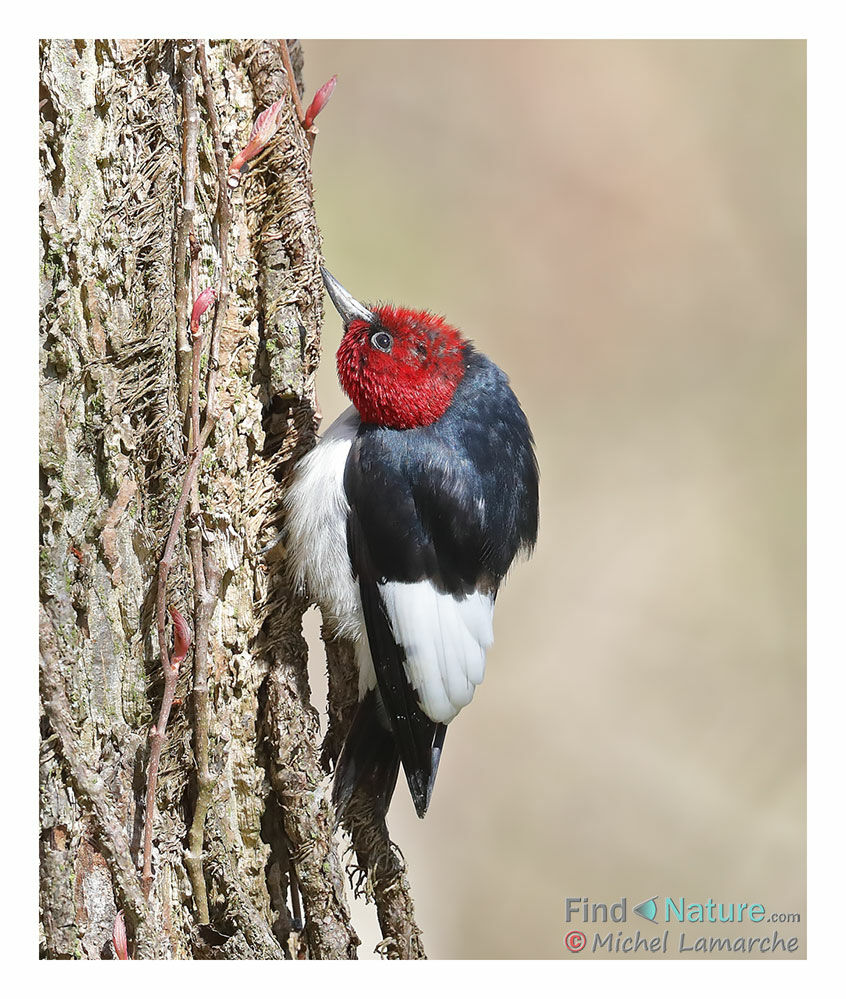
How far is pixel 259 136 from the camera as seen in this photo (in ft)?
5.85

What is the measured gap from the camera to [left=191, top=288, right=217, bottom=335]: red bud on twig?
1672 mm

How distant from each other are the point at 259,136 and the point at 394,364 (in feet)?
1.65

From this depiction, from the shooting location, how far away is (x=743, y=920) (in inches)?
74.2

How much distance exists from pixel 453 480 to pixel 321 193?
1.31 metres

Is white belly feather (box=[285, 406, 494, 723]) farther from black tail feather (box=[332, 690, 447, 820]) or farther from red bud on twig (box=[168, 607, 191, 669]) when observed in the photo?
red bud on twig (box=[168, 607, 191, 669])

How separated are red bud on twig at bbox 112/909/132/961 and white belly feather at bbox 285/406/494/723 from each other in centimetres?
64

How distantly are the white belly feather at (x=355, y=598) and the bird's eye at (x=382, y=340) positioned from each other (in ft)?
0.62

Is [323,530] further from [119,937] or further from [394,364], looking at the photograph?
[119,937]

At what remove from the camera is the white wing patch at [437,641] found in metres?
1.84

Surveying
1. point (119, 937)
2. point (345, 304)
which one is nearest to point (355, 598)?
point (345, 304)

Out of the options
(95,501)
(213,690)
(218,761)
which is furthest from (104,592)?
(218,761)

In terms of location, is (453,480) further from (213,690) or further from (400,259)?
(400,259)

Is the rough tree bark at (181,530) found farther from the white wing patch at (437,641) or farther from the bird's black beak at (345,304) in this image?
the white wing patch at (437,641)

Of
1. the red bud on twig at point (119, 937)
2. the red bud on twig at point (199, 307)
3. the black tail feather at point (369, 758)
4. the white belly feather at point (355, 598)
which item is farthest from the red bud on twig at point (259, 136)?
the red bud on twig at point (119, 937)
